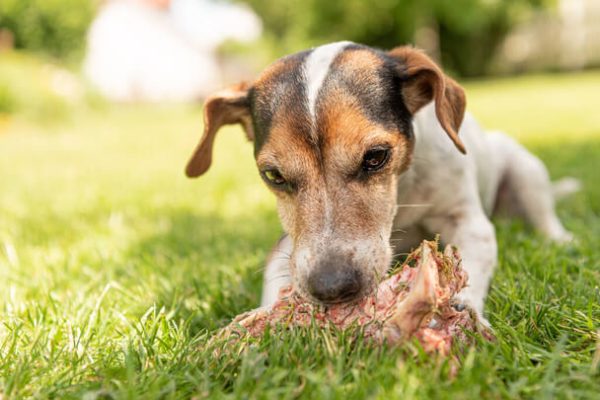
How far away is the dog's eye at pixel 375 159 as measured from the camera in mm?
3174

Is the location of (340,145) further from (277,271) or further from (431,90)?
(431,90)

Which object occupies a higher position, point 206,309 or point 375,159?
point 375,159

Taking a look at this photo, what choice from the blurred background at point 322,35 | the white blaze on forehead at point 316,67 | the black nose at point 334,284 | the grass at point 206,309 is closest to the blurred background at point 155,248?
the grass at point 206,309

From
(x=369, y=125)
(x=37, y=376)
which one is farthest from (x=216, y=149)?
(x=37, y=376)

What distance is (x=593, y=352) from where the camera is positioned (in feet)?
7.93

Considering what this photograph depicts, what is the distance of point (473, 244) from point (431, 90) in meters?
0.93

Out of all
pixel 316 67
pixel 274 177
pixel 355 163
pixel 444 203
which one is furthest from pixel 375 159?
pixel 444 203

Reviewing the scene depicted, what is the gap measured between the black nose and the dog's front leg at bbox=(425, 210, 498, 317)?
2.21 ft

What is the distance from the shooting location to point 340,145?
3.09m

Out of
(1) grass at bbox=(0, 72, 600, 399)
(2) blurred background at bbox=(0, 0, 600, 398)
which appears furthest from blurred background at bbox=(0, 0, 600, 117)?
(1) grass at bbox=(0, 72, 600, 399)

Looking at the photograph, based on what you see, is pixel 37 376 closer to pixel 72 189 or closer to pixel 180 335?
pixel 180 335

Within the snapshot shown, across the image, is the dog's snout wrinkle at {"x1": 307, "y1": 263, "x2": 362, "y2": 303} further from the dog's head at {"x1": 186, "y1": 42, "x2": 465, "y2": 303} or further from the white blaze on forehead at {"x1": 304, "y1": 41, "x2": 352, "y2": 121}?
the white blaze on forehead at {"x1": 304, "y1": 41, "x2": 352, "y2": 121}

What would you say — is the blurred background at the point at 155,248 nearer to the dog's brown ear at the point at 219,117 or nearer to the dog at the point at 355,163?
the dog at the point at 355,163

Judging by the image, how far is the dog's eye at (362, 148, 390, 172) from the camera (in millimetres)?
3174
